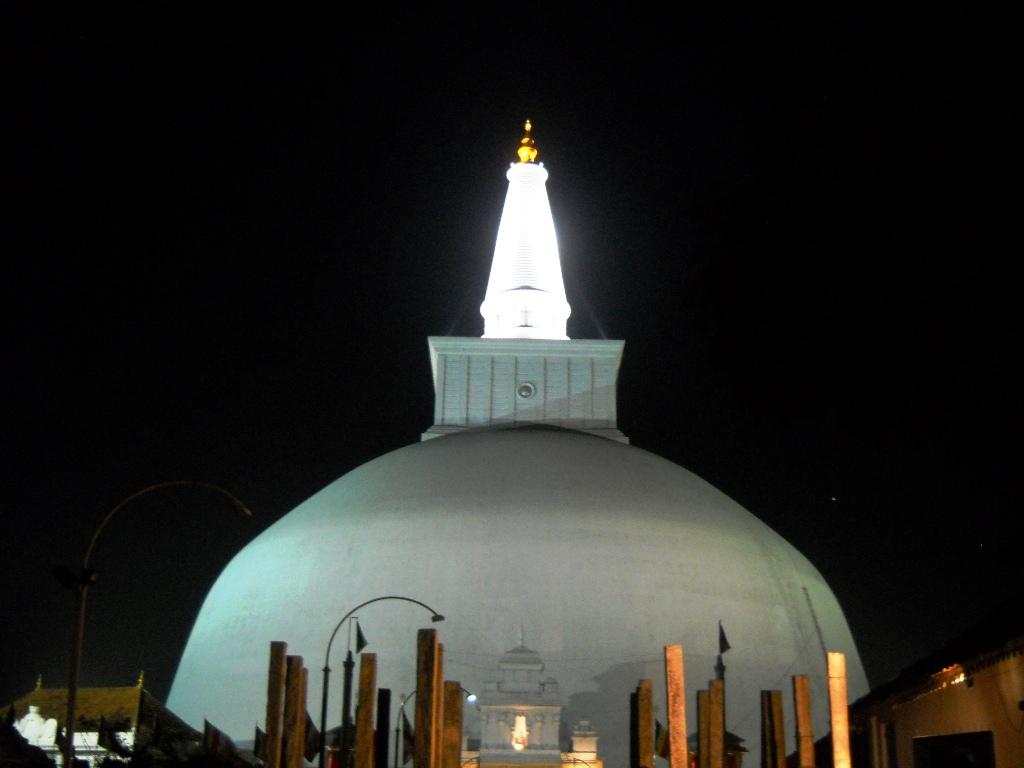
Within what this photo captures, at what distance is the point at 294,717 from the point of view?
2484 cm

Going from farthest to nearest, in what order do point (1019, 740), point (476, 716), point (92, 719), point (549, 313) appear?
point (549, 313) → point (92, 719) → point (476, 716) → point (1019, 740)

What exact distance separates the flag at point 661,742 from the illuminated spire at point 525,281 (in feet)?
57.2

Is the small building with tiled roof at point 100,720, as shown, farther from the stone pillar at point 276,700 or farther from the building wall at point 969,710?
the building wall at point 969,710

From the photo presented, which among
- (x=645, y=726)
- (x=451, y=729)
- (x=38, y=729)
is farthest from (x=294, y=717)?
(x=38, y=729)

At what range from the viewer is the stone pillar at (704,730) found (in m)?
24.9

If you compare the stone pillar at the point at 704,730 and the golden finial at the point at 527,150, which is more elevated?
→ the golden finial at the point at 527,150

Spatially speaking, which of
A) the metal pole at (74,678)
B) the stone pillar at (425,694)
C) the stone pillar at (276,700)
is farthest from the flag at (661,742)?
the metal pole at (74,678)

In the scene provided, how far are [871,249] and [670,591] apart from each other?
22.6m

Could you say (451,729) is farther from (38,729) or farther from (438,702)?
(38,729)

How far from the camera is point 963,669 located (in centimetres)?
2212

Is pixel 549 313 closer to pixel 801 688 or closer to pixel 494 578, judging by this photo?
pixel 494 578

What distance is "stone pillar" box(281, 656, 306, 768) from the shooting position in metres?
24.6

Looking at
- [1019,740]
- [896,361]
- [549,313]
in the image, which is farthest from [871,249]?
[549,313]

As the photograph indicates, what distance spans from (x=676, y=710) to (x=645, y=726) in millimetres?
651
